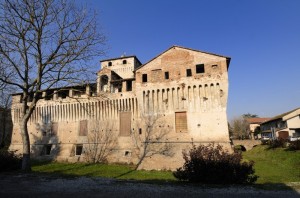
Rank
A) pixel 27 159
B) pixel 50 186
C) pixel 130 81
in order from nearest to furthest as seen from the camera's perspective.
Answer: pixel 50 186 → pixel 27 159 → pixel 130 81

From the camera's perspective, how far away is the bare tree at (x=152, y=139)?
2286 cm

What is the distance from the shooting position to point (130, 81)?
2831 centimetres

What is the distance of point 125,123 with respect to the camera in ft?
85.8

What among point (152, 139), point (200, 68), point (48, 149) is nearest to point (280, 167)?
point (200, 68)

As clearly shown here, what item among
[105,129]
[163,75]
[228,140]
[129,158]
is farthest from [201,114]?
[105,129]

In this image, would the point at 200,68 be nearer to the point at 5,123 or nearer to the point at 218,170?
the point at 218,170

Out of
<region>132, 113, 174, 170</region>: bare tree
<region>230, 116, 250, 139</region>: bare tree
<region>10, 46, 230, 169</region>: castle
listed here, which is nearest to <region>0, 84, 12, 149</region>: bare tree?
<region>10, 46, 230, 169</region>: castle

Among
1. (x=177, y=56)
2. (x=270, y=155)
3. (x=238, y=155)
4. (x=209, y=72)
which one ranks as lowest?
(x=270, y=155)

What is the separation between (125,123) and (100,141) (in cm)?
361

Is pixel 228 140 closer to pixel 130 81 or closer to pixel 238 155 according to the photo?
pixel 238 155

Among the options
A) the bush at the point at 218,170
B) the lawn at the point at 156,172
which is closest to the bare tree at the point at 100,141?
the lawn at the point at 156,172

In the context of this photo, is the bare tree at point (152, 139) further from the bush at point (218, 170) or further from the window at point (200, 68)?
the bush at point (218, 170)

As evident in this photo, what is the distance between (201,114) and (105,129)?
11131 mm

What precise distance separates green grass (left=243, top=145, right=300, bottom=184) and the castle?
4.25 m
